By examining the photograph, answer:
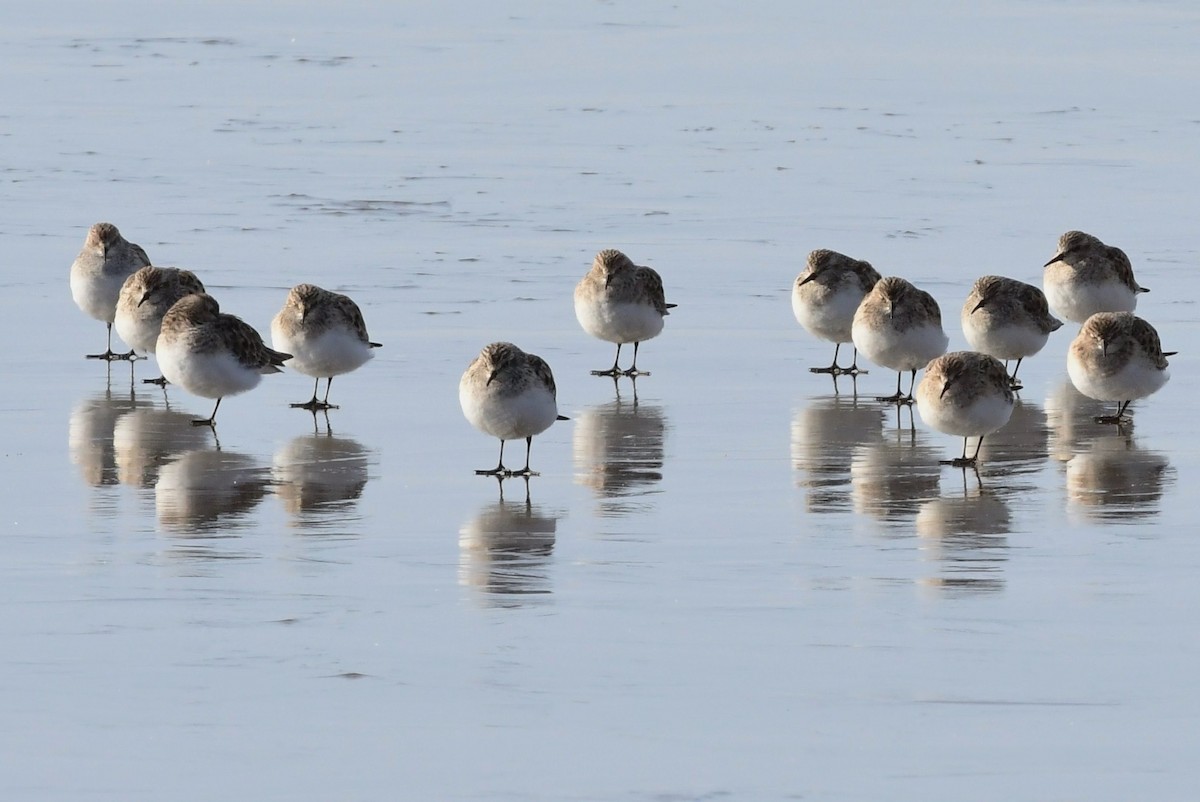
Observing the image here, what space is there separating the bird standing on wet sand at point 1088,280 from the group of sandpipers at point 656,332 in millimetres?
12

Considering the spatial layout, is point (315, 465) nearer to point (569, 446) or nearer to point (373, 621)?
point (569, 446)

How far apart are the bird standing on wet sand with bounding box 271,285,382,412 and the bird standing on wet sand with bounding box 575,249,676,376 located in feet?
7.05

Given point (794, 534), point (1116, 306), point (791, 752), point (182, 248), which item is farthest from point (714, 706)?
point (182, 248)

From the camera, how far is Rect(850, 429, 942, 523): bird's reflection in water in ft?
38.1

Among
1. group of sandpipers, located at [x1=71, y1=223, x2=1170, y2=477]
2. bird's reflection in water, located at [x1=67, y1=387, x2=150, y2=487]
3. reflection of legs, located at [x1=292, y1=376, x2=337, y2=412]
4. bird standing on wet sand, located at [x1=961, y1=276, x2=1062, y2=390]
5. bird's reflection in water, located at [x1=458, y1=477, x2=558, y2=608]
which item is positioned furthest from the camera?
bird standing on wet sand, located at [x1=961, y1=276, x2=1062, y2=390]

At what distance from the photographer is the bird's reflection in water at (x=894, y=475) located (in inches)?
458

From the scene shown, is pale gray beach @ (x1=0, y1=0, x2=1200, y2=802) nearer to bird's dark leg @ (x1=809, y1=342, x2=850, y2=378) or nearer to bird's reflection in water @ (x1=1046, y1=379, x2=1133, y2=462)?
bird's reflection in water @ (x1=1046, y1=379, x2=1133, y2=462)

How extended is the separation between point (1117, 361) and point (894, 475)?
2.36m

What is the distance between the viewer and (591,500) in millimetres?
11836

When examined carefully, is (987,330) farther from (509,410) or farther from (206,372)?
(206,372)

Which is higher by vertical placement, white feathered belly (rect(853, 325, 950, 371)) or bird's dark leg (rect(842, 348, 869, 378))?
white feathered belly (rect(853, 325, 950, 371))

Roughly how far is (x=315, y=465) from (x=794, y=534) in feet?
10.9

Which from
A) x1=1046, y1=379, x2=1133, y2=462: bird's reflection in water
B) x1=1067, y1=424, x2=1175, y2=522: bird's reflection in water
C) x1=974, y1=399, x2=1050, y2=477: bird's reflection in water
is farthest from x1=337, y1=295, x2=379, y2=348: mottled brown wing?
x1=1067, y1=424, x2=1175, y2=522: bird's reflection in water

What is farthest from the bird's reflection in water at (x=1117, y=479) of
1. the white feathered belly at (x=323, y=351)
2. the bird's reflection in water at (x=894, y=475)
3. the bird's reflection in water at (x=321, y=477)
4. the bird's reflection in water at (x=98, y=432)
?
the bird's reflection in water at (x=98, y=432)
